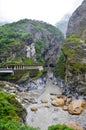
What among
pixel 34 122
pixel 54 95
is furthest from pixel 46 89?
pixel 34 122

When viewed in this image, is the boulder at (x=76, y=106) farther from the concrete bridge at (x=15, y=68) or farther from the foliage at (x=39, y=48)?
the foliage at (x=39, y=48)

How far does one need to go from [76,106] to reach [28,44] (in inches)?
1829

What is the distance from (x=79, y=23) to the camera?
11625 centimetres

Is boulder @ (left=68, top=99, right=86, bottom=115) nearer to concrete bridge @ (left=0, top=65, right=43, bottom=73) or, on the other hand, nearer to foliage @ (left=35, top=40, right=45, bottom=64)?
concrete bridge @ (left=0, top=65, right=43, bottom=73)

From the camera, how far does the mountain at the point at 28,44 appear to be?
306ft

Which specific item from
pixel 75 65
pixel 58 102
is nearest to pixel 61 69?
pixel 75 65

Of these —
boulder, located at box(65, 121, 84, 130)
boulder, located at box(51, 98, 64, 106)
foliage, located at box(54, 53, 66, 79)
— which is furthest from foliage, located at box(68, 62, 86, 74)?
boulder, located at box(65, 121, 84, 130)

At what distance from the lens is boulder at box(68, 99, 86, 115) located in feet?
191

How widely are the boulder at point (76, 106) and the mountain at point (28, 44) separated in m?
28.0

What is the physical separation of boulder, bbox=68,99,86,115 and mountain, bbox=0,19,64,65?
28012 mm

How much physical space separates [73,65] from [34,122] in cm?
2483

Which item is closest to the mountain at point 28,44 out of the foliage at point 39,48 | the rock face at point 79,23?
the foliage at point 39,48

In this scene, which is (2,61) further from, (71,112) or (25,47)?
(71,112)

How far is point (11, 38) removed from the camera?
4023 inches
